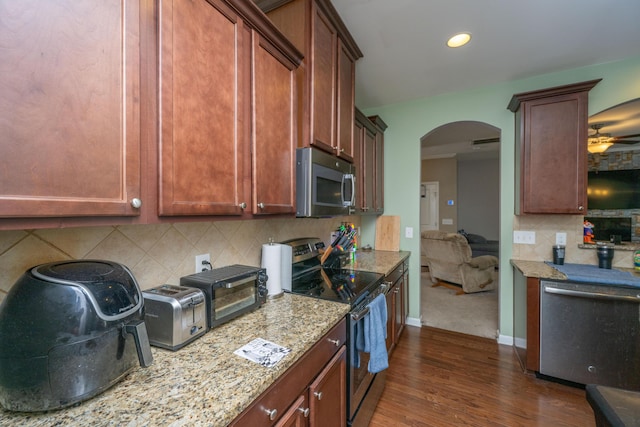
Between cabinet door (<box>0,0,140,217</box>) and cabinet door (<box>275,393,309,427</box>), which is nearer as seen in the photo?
cabinet door (<box>0,0,140,217</box>)

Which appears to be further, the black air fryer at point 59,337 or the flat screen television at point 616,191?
the flat screen television at point 616,191

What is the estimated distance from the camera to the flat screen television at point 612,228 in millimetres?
4082

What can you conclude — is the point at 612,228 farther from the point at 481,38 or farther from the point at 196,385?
the point at 196,385

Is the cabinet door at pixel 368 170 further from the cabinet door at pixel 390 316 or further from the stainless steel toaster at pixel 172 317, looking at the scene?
the stainless steel toaster at pixel 172 317

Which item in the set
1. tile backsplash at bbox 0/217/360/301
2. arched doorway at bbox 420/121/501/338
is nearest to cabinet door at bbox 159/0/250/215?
tile backsplash at bbox 0/217/360/301

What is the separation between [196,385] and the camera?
30.1 inches

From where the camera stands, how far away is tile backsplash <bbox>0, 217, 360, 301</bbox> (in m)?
0.83

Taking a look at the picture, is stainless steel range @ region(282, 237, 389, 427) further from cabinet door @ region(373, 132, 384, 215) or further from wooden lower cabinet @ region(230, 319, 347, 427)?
cabinet door @ region(373, 132, 384, 215)

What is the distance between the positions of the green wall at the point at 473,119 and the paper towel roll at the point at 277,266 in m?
2.01

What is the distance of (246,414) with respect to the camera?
762 mm

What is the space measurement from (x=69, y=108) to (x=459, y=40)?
245cm

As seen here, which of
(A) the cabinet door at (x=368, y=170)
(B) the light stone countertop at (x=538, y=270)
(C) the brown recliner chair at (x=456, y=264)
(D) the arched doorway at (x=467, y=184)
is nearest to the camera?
(B) the light stone countertop at (x=538, y=270)

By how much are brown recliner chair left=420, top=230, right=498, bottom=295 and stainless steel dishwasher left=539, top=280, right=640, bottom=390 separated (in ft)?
7.57

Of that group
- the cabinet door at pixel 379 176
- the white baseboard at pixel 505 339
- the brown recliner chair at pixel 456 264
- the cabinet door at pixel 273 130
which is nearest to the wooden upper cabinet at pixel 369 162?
the cabinet door at pixel 379 176
